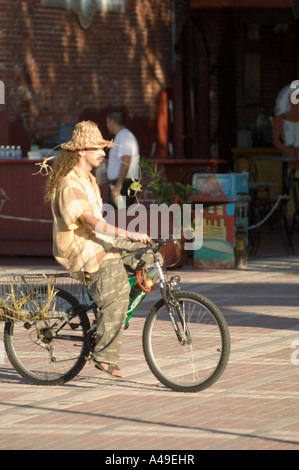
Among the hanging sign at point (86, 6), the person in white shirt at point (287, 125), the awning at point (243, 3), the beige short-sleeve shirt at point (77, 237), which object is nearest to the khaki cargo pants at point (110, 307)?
the beige short-sleeve shirt at point (77, 237)

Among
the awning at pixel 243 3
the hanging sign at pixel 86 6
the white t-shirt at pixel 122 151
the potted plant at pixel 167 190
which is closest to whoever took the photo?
the white t-shirt at pixel 122 151

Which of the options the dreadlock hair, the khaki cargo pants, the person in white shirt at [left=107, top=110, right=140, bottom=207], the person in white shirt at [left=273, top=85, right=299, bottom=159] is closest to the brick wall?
the person in white shirt at [left=273, top=85, right=299, bottom=159]

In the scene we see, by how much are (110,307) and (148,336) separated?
321 mm

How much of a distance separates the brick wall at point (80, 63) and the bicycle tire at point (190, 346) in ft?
33.0

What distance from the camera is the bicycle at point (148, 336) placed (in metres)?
7.61

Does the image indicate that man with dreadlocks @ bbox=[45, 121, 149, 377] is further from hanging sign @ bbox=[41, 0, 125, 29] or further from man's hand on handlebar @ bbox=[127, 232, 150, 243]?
hanging sign @ bbox=[41, 0, 125, 29]

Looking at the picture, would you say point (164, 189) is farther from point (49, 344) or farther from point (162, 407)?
point (162, 407)

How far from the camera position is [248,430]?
6.63m

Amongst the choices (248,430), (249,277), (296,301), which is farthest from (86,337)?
(249,277)

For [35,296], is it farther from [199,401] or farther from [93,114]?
[93,114]

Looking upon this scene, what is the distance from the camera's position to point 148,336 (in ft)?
25.4

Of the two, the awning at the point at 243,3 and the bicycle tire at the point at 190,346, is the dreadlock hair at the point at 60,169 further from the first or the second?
the awning at the point at 243,3

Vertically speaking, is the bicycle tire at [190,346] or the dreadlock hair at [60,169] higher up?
the dreadlock hair at [60,169]
